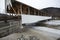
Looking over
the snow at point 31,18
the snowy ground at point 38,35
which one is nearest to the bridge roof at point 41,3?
the snow at point 31,18

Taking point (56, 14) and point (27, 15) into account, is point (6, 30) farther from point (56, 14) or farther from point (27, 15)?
point (56, 14)

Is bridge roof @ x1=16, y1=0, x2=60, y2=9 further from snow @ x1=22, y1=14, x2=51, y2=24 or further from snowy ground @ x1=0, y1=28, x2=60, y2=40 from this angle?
snowy ground @ x1=0, y1=28, x2=60, y2=40

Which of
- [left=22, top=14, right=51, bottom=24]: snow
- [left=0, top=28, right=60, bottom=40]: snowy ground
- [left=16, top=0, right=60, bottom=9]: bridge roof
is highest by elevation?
[left=16, top=0, right=60, bottom=9]: bridge roof

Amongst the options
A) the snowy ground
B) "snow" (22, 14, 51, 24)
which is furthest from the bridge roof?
the snowy ground

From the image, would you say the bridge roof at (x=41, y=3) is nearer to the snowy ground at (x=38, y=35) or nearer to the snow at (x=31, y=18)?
the snow at (x=31, y=18)

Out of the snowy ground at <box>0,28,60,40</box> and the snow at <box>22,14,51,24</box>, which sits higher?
the snow at <box>22,14,51,24</box>

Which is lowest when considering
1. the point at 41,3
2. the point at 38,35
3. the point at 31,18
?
the point at 38,35

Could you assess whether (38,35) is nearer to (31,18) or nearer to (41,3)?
(31,18)

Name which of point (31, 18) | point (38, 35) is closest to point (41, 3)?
point (31, 18)

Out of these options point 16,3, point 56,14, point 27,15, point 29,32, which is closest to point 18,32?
point 29,32

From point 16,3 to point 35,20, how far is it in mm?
312

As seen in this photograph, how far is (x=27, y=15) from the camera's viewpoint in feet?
4.07

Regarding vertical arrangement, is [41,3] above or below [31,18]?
above

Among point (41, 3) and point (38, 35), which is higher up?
point (41, 3)
